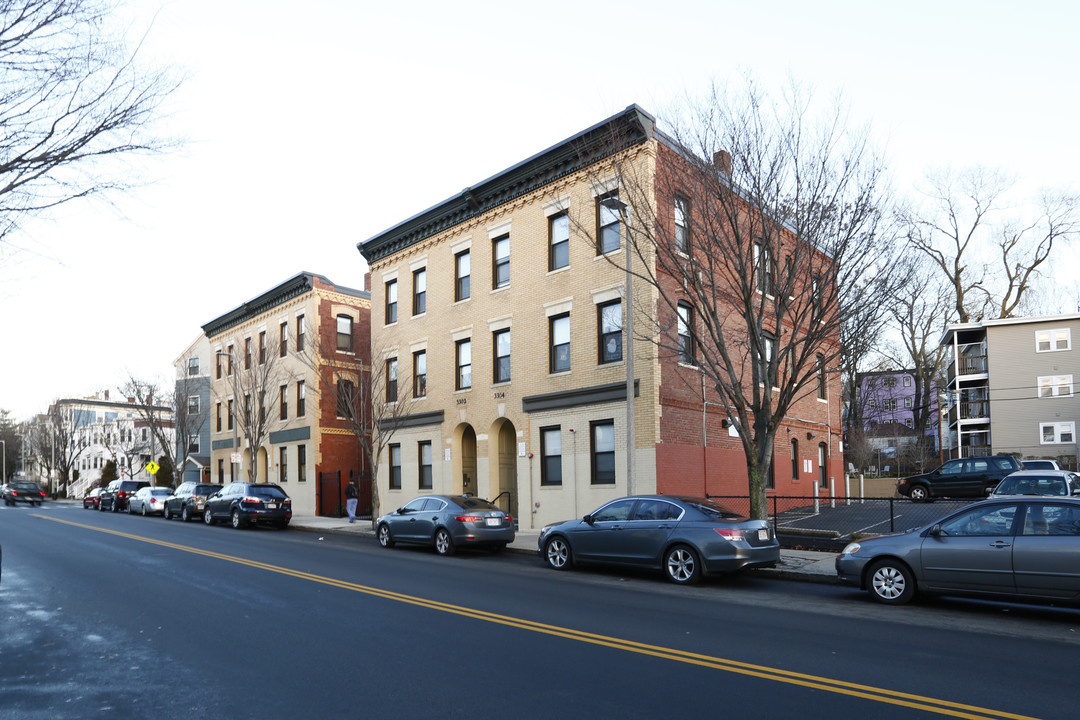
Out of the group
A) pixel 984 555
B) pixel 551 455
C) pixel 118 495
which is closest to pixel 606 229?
pixel 551 455

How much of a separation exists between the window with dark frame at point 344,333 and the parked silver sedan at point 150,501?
1058 centimetres

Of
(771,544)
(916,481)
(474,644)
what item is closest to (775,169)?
(771,544)

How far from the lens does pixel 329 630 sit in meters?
8.92

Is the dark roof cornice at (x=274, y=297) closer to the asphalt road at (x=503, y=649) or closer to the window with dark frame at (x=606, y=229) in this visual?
the window with dark frame at (x=606, y=229)

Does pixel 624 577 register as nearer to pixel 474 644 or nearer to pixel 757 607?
pixel 757 607

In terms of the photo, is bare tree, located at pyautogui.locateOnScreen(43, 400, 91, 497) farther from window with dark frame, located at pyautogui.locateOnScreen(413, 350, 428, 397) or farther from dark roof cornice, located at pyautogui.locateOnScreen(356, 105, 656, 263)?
window with dark frame, located at pyautogui.locateOnScreen(413, 350, 428, 397)

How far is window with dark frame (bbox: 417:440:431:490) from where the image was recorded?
28188 millimetres

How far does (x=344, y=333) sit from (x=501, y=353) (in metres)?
13.8

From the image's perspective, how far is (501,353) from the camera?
25.3 meters

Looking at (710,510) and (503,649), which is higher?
(710,510)

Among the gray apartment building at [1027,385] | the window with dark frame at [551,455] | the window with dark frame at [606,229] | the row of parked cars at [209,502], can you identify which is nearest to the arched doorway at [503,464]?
the window with dark frame at [551,455]

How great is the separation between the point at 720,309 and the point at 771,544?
10.6 meters

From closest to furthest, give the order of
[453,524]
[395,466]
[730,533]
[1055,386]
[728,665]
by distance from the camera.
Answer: [728,665]
[730,533]
[453,524]
[395,466]
[1055,386]

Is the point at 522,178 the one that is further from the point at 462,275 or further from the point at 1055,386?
the point at 1055,386
